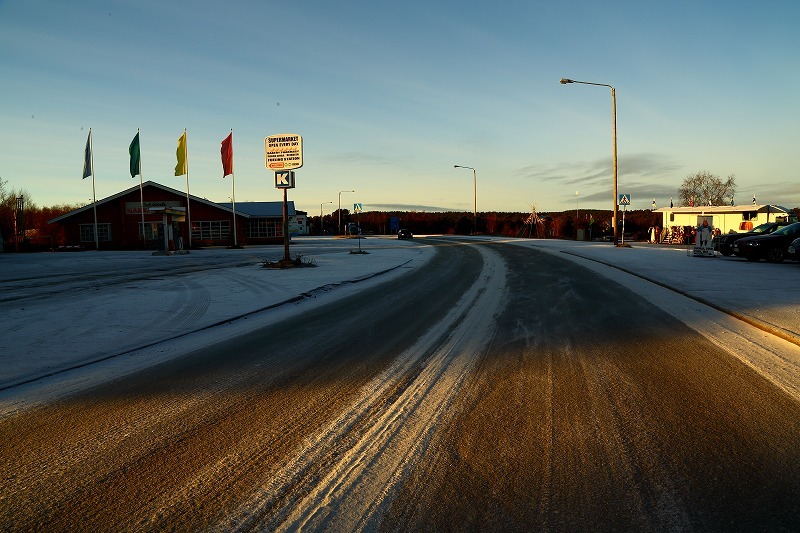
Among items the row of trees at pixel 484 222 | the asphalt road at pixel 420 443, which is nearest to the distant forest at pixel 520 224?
the row of trees at pixel 484 222

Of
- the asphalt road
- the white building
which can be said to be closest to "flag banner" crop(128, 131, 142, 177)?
the asphalt road

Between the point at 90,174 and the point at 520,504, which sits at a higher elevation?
the point at 90,174

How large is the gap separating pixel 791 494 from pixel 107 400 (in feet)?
17.4

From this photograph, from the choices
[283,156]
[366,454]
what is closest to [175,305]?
[366,454]

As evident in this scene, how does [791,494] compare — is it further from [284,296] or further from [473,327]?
[284,296]

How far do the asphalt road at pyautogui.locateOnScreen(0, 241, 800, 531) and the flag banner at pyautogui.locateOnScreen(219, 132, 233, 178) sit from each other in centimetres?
3202

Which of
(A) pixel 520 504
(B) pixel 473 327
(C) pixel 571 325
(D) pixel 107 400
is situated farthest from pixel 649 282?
(D) pixel 107 400

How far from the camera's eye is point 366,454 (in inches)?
128

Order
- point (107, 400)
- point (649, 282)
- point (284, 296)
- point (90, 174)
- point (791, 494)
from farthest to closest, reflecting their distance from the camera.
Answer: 1. point (90, 174)
2. point (649, 282)
3. point (284, 296)
4. point (107, 400)
5. point (791, 494)

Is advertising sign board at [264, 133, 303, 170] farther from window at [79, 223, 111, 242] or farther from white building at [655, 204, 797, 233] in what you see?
window at [79, 223, 111, 242]

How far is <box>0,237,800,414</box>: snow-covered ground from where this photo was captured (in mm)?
5867

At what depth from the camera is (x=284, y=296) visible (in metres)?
11.2

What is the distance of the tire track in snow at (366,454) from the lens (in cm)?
258

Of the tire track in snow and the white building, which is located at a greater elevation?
the white building
